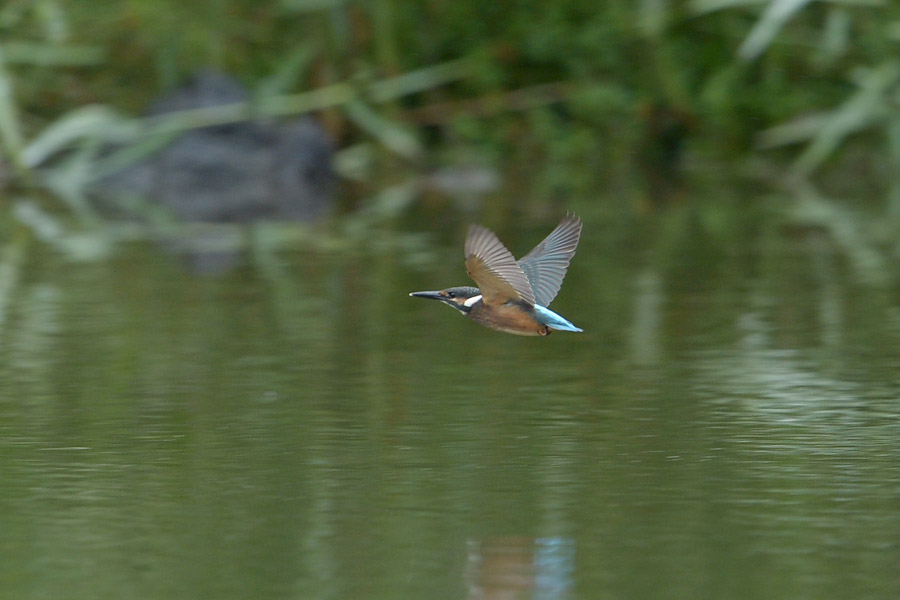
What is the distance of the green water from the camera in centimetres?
364

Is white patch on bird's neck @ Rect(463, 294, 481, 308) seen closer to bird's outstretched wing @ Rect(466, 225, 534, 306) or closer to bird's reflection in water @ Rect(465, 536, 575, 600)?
bird's outstretched wing @ Rect(466, 225, 534, 306)

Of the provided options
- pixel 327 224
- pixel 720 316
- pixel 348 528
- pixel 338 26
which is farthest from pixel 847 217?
pixel 348 528

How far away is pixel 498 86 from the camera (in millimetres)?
16656

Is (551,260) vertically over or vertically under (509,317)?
over

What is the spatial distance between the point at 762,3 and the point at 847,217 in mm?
3524

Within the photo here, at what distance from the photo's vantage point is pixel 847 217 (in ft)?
36.8

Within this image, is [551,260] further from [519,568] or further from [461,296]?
[519,568]

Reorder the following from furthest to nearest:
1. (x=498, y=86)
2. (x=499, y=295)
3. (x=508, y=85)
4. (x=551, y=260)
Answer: (x=508, y=85) → (x=498, y=86) → (x=551, y=260) → (x=499, y=295)

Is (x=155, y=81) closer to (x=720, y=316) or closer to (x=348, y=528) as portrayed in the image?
(x=720, y=316)

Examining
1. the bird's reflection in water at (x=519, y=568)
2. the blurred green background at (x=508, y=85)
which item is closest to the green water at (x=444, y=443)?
the bird's reflection in water at (x=519, y=568)

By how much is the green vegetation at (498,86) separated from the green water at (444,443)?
6030 mm

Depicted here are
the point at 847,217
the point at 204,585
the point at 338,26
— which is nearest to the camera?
the point at 204,585

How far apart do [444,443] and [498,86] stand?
1206 cm

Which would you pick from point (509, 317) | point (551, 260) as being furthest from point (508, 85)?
point (509, 317)
